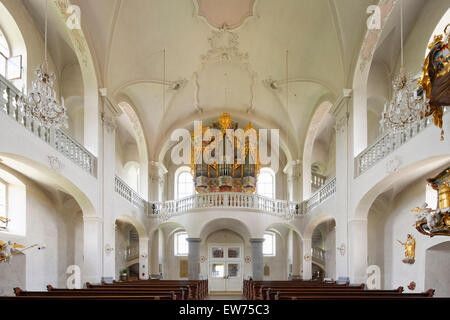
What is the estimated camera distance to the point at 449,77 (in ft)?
19.2

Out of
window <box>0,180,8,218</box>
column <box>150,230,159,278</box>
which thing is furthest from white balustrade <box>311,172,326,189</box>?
window <box>0,180,8,218</box>

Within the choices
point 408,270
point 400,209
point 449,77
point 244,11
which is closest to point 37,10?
point 244,11

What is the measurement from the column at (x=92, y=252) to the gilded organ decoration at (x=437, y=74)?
34.9ft

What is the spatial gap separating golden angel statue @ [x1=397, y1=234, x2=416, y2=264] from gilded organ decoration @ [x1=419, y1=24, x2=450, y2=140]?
6.79 m

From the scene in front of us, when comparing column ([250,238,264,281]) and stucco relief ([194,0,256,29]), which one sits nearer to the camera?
stucco relief ([194,0,256,29])

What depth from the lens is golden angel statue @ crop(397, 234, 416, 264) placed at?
12.0 metres

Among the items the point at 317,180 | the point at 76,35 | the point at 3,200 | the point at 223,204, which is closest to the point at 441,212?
the point at 76,35

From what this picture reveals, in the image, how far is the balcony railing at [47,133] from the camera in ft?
28.3

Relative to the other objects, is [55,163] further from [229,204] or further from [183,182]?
[183,182]

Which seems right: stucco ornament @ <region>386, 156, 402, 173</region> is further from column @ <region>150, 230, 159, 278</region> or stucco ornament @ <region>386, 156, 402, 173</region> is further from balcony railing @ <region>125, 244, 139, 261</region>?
balcony railing @ <region>125, 244, 139, 261</region>

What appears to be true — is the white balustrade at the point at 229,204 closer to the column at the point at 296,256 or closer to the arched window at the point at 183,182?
the column at the point at 296,256

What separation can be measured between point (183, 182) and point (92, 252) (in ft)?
42.4

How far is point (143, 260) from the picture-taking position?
2033cm

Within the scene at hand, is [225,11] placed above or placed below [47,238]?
above
